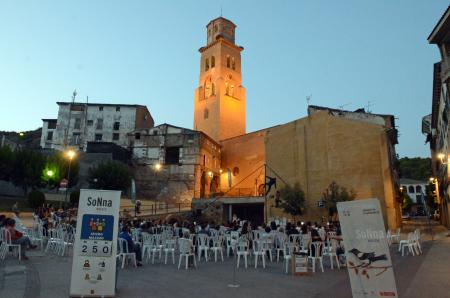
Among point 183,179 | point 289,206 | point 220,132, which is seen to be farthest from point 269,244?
point 220,132

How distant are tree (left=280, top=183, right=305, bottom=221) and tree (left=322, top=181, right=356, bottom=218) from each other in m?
2.01

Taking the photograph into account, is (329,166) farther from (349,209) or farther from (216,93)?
(216,93)

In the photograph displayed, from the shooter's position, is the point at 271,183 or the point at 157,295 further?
the point at 271,183

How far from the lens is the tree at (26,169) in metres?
33.2

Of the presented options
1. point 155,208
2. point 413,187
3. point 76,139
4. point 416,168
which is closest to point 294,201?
point 155,208

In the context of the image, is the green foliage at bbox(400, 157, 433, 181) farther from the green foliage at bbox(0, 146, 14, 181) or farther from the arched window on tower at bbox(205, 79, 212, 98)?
the green foliage at bbox(0, 146, 14, 181)

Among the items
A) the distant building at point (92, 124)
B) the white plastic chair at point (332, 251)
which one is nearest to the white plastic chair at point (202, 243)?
the white plastic chair at point (332, 251)

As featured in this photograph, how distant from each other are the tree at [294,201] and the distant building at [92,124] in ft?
96.7

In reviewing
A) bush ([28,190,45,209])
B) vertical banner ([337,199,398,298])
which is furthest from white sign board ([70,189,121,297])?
bush ([28,190,45,209])

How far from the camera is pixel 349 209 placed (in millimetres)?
5066

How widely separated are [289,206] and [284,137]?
23.7ft

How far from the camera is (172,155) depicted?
44844mm

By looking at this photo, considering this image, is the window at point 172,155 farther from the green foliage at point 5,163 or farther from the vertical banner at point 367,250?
the vertical banner at point 367,250

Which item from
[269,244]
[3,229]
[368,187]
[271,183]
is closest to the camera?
[3,229]
